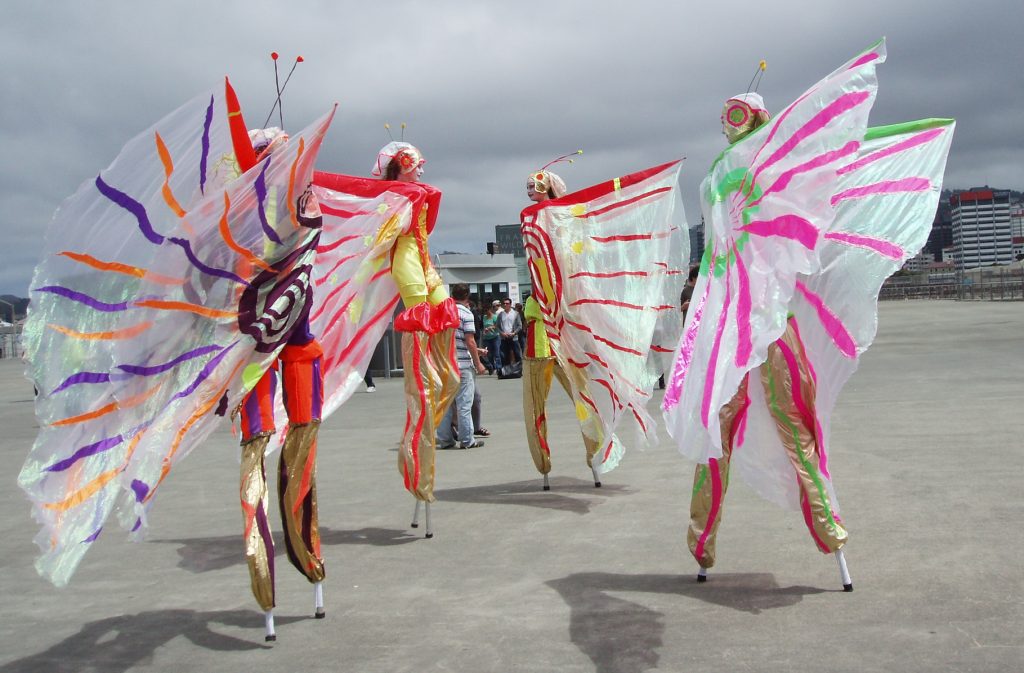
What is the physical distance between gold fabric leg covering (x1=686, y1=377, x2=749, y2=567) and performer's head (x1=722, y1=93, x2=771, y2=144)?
3.79 ft

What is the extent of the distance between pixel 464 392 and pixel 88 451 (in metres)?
6.65

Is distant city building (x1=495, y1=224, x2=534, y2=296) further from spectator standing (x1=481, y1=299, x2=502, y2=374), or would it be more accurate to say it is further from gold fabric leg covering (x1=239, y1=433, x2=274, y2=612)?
gold fabric leg covering (x1=239, y1=433, x2=274, y2=612)

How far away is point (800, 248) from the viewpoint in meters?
3.92

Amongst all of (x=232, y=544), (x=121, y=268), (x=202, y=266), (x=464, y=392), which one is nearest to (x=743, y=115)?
(x=202, y=266)

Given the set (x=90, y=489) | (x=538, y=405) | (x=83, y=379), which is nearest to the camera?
(x=90, y=489)

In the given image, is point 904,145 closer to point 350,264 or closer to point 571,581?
point 571,581

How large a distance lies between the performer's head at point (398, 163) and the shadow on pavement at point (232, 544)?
7.33ft

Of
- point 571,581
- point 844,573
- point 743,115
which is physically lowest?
point 571,581

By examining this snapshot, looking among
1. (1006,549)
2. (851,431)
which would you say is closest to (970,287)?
(851,431)

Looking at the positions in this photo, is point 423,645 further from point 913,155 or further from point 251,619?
point 913,155

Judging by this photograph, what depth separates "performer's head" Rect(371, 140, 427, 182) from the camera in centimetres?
607

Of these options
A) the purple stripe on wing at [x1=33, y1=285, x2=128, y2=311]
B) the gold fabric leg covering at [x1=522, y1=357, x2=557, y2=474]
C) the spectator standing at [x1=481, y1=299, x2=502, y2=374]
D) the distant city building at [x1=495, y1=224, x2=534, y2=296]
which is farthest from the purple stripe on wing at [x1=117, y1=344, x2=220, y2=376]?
the distant city building at [x1=495, y1=224, x2=534, y2=296]

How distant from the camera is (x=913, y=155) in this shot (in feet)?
14.4

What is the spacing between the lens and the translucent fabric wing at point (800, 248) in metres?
3.87
